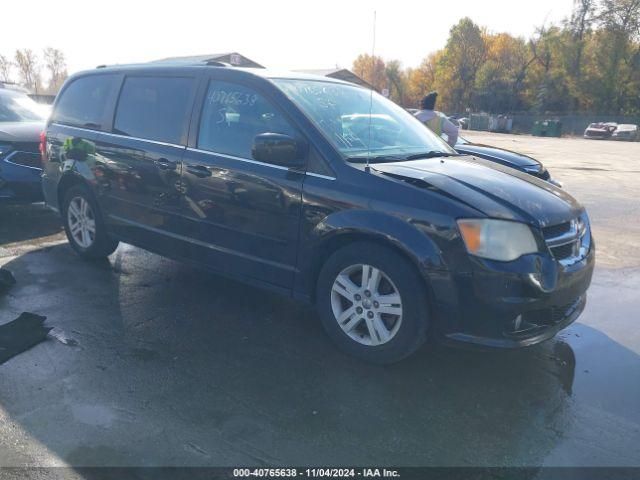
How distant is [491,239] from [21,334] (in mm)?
3265

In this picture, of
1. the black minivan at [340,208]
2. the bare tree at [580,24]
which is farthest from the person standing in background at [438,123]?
the bare tree at [580,24]

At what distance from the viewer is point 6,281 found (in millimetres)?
4750

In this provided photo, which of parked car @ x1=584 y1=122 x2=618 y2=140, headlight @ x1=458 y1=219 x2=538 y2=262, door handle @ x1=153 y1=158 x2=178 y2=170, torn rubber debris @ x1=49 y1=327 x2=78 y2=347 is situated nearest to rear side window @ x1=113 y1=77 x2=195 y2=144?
door handle @ x1=153 y1=158 x2=178 y2=170

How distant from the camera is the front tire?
331cm

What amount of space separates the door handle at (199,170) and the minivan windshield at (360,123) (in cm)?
84

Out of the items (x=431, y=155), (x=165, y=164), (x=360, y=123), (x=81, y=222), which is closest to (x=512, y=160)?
(x=431, y=155)

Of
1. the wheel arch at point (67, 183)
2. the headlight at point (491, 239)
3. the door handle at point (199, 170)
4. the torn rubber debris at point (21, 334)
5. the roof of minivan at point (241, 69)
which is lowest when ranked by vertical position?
the torn rubber debris at point (21, 334)

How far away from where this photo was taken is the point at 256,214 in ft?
12.8

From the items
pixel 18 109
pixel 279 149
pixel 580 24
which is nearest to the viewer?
pixel 279 149

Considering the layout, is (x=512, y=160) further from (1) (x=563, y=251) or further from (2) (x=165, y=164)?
(2) (x=165, y=164)

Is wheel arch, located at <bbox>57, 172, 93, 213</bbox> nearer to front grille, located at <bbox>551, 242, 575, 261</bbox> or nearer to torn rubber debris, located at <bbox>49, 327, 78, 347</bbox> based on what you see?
torn rubber debris, located at <bbox>49, 327, 78, 347</bbox>

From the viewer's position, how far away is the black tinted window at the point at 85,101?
17.2 feet

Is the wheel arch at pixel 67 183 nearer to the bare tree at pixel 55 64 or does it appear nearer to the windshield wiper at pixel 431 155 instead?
the windshield wiper at pixel 431 155

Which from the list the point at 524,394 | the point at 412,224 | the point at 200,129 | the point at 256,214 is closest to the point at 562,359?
the point at 524,394
